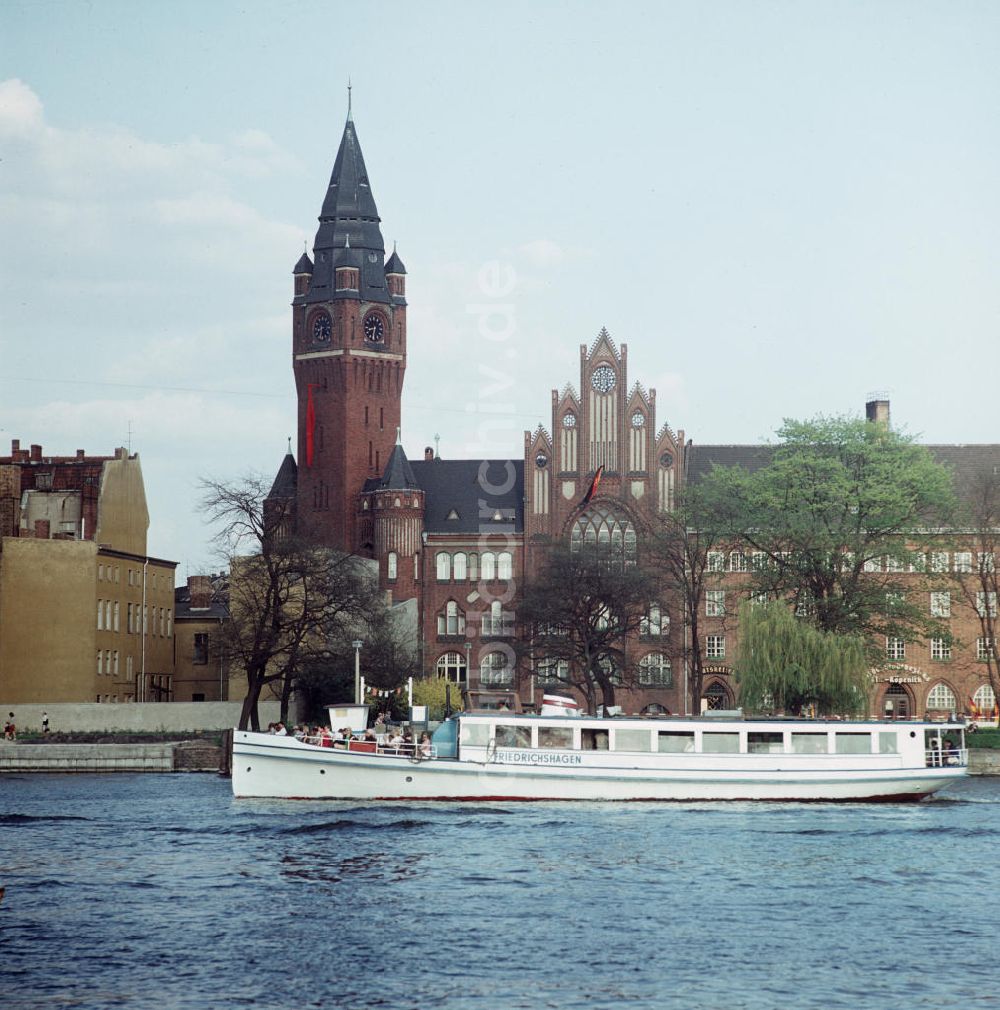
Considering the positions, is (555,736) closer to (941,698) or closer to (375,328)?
(941,698)

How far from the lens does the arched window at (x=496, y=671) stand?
119m

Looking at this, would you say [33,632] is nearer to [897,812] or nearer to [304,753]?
[304,753]

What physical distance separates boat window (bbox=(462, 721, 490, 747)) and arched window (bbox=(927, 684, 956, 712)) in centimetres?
6062

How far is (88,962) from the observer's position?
3334cm

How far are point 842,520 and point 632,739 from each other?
1117 inches

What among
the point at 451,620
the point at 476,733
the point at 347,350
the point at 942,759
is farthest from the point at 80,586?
the point at 942,759

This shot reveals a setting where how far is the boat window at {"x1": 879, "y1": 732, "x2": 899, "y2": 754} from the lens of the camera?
208ft

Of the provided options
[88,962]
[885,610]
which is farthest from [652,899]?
[885,610]

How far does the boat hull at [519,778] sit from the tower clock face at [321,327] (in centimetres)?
7034

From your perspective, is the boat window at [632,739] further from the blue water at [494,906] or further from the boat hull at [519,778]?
the blue water at [494,906]

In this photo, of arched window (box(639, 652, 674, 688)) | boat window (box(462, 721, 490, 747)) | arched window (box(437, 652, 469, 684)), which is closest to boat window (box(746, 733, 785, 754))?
boat window (box(462, 721, 490, 747))

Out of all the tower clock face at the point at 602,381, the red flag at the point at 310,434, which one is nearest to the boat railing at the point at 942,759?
the tower clock face at the point at 602,381

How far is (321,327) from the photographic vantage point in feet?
424

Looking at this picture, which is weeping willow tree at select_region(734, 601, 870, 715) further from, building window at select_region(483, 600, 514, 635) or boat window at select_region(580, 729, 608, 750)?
building window at select_region(483, 600, 514, 635)
